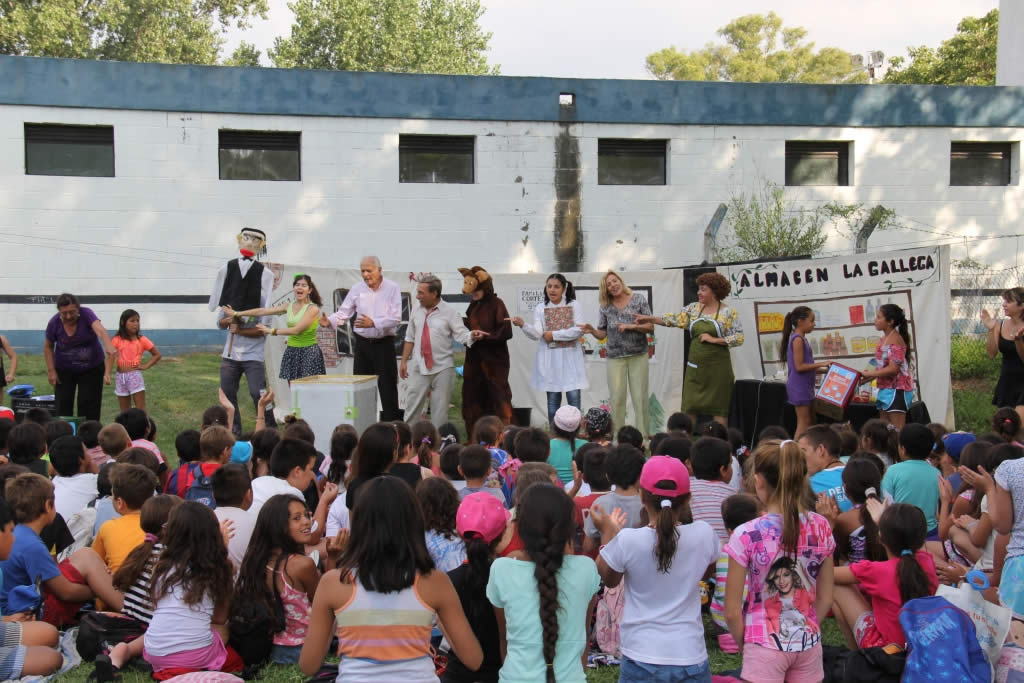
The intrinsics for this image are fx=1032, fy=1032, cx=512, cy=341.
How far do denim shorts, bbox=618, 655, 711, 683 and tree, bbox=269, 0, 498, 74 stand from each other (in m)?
44.3

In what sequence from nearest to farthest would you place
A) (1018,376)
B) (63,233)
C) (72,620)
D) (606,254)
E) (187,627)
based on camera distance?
(187,627) → (72,620) → (1018,376) → (63,233) → (606,254)

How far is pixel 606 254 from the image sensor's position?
54.1 ft

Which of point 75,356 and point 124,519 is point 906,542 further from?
point 75,356

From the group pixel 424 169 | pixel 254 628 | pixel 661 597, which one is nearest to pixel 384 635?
pixel 661 597

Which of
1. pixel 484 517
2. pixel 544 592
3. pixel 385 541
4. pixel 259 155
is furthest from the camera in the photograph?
pixel 259 155

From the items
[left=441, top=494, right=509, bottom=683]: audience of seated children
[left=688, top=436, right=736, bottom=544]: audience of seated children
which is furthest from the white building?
[left=441, top=494, right=509, bottom=683]: audience of seated children

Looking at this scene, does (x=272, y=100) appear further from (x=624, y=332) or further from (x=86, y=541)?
(x=86, y=541)

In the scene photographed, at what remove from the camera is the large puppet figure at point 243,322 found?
956 centimetres

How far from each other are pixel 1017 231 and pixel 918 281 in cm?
866

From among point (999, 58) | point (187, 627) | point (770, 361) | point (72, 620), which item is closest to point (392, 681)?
point (187, 627)

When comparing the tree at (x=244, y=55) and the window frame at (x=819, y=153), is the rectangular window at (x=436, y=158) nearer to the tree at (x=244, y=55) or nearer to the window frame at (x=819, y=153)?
the window frame at (x=819, y=153)

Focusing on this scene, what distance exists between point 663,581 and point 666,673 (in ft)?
1.08

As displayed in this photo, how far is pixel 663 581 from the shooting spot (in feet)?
12.5

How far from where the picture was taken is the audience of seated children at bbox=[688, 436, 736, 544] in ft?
17.0
